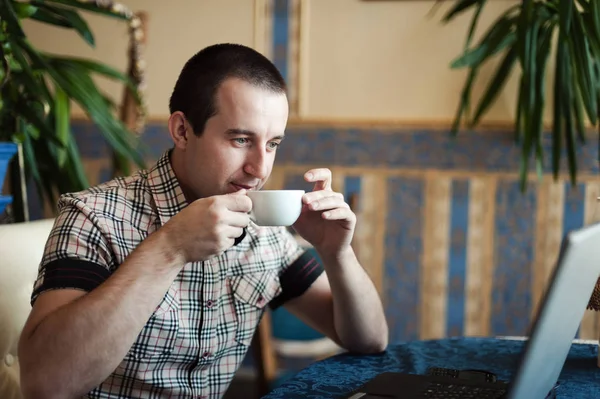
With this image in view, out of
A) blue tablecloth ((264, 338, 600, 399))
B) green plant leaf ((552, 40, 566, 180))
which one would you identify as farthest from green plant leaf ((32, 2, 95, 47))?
green plant leaf ((552, 40, 566, 180))

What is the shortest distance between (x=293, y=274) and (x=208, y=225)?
489 millimetres

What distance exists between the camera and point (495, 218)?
9.93 feet

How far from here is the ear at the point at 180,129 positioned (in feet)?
4.70

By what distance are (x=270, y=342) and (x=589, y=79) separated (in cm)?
136

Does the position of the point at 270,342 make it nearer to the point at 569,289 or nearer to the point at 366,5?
the point at 366,5

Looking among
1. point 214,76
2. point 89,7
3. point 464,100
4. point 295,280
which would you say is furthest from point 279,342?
point 214,76

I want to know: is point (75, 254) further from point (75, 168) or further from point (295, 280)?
point (75, 168)

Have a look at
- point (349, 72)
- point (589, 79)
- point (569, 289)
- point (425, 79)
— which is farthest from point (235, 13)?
point (569, 289)

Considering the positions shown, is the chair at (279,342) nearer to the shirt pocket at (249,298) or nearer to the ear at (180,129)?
the shirt pocket at (249,298)

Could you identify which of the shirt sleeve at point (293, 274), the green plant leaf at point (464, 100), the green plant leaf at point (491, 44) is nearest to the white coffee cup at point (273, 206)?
the shirt sleeve at point (293, 274)

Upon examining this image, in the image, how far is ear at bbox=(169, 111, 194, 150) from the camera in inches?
56.4

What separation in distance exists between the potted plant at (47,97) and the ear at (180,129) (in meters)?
0.59

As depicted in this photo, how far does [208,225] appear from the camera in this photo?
1.15 m

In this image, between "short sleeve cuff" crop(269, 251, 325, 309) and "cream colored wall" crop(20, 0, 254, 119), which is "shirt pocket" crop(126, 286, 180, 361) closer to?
"short sleeve cuff" crop(269, 251, 325, 309)
